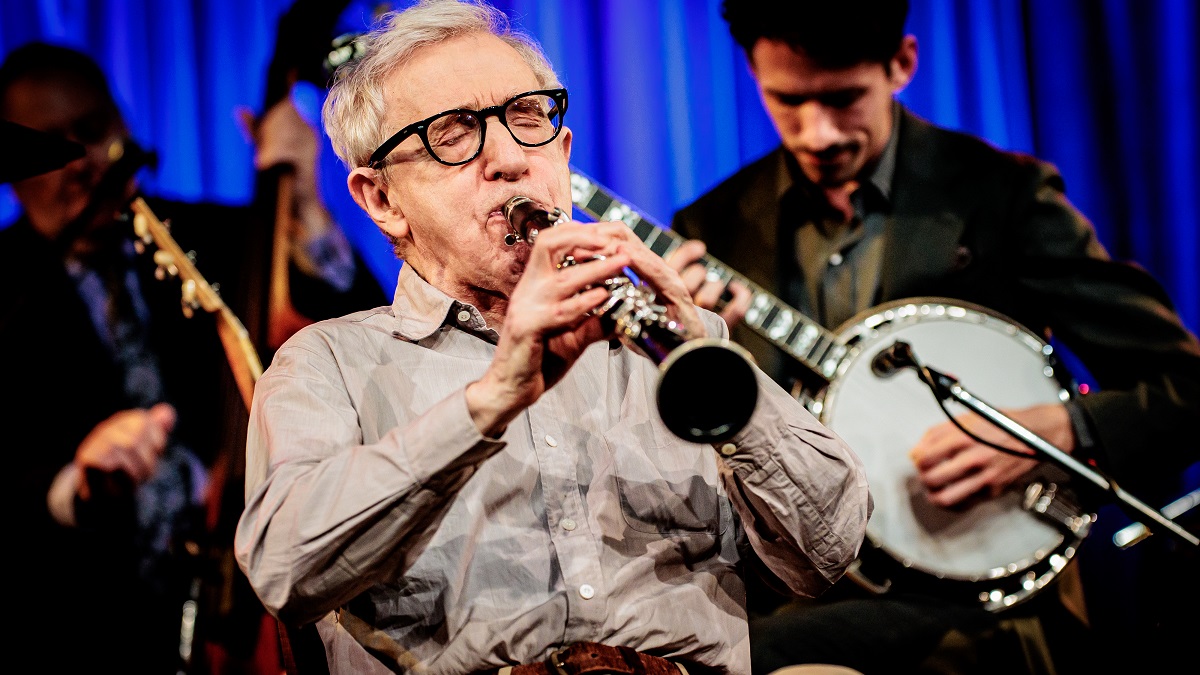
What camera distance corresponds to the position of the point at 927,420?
3027mm

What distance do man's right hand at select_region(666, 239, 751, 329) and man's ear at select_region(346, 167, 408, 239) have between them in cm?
119

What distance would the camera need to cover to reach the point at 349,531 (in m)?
1.44

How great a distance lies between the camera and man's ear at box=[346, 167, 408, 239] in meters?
2.01

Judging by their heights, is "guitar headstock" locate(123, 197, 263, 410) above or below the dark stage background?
below

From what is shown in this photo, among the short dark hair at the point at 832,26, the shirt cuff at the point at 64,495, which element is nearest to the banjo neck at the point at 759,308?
the short dark hair at the point at 832,26

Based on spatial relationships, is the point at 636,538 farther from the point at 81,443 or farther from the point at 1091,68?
the point at 1091,68

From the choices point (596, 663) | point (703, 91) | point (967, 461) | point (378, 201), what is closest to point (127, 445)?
point (378, 201)

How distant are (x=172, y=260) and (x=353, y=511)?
1.85 meters

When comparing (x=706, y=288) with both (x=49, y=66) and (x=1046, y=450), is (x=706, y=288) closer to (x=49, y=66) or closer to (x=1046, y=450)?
(x=1046, y=450)

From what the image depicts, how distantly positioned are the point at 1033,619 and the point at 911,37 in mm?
1962

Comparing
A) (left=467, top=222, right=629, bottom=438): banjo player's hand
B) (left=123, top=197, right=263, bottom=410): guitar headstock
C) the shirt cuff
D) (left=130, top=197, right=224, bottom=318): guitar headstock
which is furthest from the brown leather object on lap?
the shirt cuff

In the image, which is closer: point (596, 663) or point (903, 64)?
point (596, 663)

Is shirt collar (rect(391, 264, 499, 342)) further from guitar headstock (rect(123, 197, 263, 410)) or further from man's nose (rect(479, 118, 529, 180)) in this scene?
guitar headstock (rect(123, 197, 263, 410))

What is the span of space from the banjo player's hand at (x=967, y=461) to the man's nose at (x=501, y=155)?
172 cm
